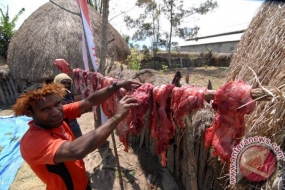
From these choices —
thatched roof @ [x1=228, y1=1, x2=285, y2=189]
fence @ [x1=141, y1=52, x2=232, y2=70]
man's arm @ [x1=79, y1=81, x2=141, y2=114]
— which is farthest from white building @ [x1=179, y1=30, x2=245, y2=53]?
man's arm @ [x1=79, y1=81, x2=141, y2=114]

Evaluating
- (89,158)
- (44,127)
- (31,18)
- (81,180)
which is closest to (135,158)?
(89,158)

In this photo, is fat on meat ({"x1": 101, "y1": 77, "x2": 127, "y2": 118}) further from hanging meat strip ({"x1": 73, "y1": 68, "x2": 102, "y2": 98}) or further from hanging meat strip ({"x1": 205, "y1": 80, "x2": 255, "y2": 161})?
hanging meat strip ({"x1": 205, "y1": 80, "x2": 255, "y2": 161})

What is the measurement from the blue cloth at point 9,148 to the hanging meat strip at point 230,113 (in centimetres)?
506

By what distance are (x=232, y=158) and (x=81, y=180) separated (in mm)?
1577

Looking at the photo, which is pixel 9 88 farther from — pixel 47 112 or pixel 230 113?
pixel 230 113

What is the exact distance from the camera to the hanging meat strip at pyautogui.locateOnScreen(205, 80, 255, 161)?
1.34 meters

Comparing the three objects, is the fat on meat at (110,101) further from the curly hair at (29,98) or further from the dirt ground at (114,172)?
the dirt ground at (114,172)

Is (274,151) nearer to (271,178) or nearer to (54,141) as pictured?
(271,178)

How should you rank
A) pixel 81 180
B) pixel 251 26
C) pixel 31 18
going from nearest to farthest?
pixel 81 180, pixel 251 26, pixel 31 18

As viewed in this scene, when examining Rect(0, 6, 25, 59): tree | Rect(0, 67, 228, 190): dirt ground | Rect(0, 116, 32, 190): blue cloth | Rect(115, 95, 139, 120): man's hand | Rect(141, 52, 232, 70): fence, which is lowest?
Rect(0, 116, 32, 190): blue cloth

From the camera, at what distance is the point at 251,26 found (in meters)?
3.84

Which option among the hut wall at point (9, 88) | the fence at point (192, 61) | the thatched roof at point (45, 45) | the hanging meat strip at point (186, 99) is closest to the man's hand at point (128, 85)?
the hanging meat strip at point (186, 99)

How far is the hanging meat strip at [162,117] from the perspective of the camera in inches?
71.3

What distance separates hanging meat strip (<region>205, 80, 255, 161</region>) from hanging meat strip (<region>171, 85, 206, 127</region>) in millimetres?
130
